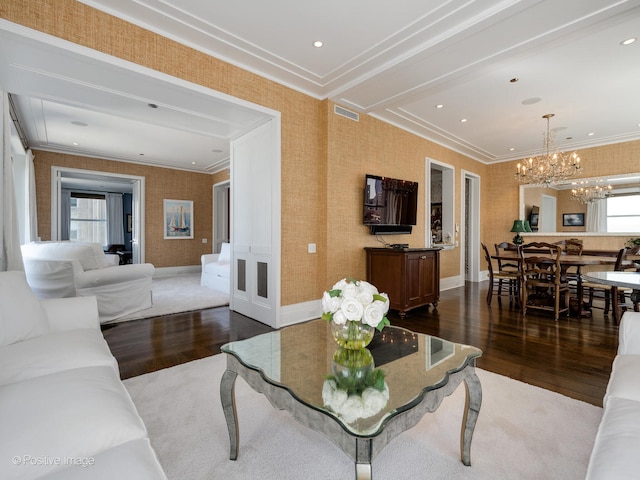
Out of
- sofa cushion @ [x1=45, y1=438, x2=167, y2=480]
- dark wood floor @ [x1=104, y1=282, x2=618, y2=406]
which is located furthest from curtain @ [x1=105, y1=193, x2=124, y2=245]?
sofa cushion @ [x1=45, y1=438, x2=167, y2=480]

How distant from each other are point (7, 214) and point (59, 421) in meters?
2.80

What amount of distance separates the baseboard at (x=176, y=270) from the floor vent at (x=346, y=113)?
6.22 metres

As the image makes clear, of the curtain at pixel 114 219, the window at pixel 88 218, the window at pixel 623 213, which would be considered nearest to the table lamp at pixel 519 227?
the window at pixel 623 213

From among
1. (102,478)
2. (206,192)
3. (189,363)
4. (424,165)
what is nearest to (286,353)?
(102,478)

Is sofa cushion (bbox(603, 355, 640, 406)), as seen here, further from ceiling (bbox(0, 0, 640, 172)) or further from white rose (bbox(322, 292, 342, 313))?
ceiling (bbox(0, 0, 640, 172))

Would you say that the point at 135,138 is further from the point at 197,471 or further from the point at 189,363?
the point at 197,471

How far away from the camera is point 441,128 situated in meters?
5.54

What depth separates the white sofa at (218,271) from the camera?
5707 millimetres

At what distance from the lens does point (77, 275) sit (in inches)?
148

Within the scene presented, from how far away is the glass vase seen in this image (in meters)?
1.52

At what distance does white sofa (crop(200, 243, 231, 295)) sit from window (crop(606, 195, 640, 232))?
7.64m

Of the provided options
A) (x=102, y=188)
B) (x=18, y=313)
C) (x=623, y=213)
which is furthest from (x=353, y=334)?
(x=102, y=188)

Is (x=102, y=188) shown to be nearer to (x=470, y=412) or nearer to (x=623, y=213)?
(x=470, y=412)

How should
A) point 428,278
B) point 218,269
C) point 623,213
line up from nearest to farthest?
point 428,278 < point 218,269 < point 623,213
